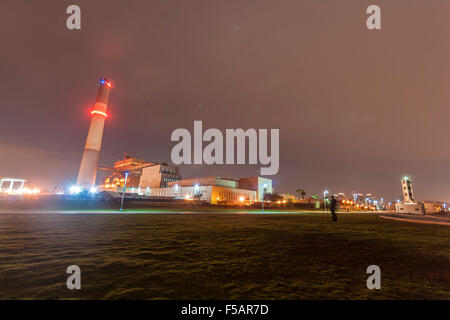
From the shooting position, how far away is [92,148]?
69.1m

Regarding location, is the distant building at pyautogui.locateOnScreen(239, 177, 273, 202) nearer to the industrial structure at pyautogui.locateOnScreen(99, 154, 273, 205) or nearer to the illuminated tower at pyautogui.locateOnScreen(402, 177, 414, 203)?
the industrial structure at pyautogui.locateOnScreen(99, 154, 273, 205)

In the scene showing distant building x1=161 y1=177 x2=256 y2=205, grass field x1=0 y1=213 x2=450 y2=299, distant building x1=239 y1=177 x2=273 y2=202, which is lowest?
grass field x1=0 y1=213 x2=450 y2=299

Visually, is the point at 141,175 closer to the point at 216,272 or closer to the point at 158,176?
the point at 158,176

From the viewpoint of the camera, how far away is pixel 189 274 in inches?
138

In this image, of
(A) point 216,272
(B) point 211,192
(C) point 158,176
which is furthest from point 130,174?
(A) point 216,272

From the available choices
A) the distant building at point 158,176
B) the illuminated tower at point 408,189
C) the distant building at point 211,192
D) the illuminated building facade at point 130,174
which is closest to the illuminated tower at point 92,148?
the distant building at point 211,192

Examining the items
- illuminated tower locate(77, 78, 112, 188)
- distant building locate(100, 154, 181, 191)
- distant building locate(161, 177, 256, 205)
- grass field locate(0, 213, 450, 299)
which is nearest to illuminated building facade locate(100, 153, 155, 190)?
distant building locate(100, 154, 181, 191)

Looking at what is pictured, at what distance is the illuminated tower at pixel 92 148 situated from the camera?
222 ft

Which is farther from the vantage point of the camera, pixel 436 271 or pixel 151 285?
pixel 436 271

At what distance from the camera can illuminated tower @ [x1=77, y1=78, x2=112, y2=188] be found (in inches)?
2660
